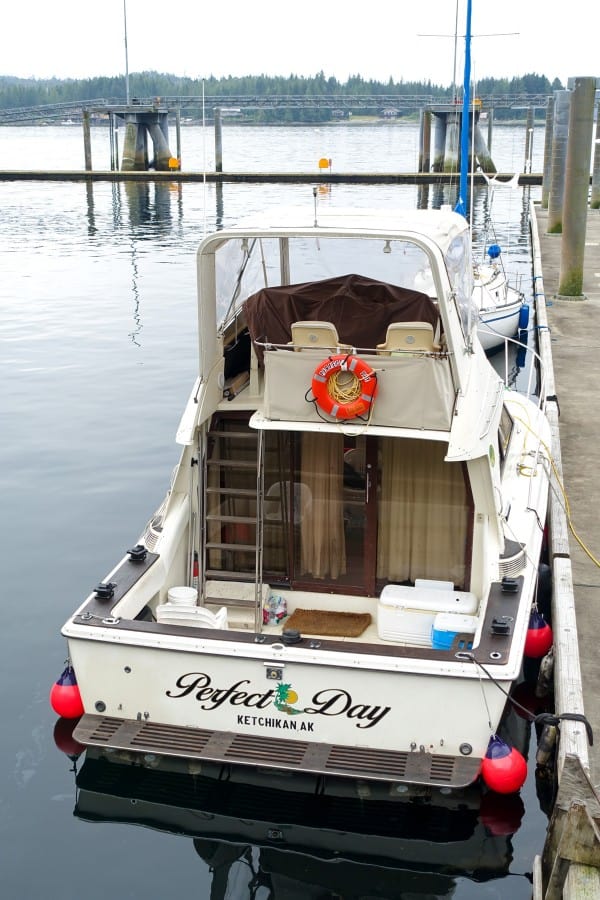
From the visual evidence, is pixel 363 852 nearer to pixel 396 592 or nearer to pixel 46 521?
pixel 396 592

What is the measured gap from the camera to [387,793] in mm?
6789

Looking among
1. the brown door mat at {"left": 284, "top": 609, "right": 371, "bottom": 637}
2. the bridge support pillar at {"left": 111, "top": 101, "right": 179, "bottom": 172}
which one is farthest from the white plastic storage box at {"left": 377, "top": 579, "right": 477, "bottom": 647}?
the bridge support pillar at {"left": 111, "top": 101, "right": 179, "bottom": 172}

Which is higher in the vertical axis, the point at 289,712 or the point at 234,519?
the point at 234,519

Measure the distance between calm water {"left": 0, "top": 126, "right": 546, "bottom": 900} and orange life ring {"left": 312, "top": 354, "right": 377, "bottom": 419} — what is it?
1.59m

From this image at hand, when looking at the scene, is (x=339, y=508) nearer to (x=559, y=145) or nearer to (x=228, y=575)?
(x=228, y=575)

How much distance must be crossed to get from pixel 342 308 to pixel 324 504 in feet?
Result: 5.03

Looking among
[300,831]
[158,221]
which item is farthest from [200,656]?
[158,221]

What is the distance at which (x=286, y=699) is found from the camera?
256 inches

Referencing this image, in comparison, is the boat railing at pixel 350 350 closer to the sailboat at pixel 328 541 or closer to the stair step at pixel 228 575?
the sailboat at pixel 328 541

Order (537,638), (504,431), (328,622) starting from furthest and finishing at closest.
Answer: (504,431)
(328,622)
(537,638)

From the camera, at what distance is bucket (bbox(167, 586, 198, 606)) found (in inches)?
304

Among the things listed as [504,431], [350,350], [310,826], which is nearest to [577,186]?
[504,431]

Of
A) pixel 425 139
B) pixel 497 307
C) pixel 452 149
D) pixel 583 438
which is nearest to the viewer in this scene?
pixel 583 438

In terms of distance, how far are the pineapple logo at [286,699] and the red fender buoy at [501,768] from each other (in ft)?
3.80
